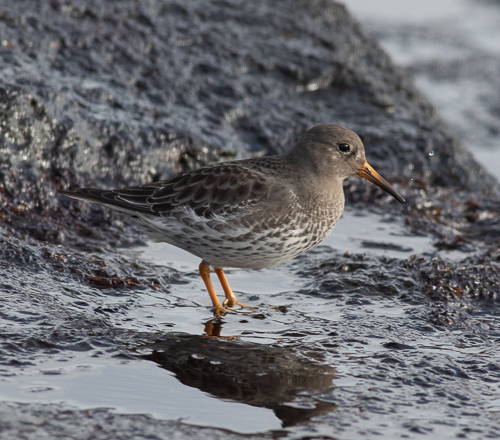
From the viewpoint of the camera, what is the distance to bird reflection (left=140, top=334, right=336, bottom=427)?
462 cm

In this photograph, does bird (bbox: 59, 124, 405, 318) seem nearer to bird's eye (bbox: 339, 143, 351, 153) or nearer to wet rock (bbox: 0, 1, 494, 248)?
bird's eye (bbox: 339, 143, 351, 153)

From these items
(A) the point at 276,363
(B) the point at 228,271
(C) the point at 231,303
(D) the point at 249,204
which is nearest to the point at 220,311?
(C) the point at 231,303

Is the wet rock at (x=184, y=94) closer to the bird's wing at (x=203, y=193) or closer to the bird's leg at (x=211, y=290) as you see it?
the bird's wing at (x=203, y=193)

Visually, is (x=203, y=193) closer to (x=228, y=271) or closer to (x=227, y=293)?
(x=227, y=293)

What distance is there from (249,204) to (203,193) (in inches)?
19.2

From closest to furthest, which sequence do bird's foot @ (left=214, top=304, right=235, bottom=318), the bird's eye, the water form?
bird's foot @ (left=214, top=304, right=235, bottom=318)
the bird's eye
the water

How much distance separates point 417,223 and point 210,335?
3.77 metres

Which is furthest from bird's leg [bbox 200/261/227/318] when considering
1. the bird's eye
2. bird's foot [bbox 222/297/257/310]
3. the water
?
the water

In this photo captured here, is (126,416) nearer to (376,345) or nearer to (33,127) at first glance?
(376,345)

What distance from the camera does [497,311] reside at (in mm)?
6504

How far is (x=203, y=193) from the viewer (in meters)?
6.61

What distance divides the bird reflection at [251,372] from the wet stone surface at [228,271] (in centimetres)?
2

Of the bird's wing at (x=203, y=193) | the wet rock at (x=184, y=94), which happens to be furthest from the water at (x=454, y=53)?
the bird's wing at (x=203, y=193)

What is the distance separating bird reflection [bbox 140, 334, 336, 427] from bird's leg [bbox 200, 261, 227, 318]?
58cm
